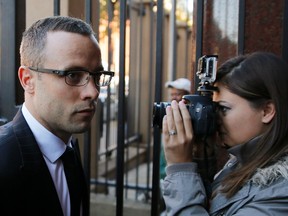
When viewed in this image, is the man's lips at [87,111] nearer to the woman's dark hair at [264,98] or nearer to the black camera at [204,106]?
the black camera at [204,106]

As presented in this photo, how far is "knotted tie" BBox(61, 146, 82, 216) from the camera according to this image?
5.12 ft

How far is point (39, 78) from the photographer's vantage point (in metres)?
1.48

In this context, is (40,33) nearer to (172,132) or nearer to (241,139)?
(172,132)

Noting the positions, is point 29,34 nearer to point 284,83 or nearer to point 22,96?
point 22,96

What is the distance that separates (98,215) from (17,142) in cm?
347

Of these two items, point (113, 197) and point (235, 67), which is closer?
point (235, 67)

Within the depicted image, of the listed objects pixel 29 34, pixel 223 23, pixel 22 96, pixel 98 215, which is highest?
pixel 223 23

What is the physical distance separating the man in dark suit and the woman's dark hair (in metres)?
0.61

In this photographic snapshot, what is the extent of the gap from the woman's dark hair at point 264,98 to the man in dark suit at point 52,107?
0.61 m

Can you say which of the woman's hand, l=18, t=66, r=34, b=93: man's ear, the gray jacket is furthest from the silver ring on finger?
l=18, t=66, r=34, b=93: man's ear

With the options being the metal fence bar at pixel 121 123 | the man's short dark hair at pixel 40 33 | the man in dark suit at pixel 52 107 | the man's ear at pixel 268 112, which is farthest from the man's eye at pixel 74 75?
the man's ear at pixel 268 112

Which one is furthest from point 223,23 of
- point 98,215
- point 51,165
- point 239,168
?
point 98,215

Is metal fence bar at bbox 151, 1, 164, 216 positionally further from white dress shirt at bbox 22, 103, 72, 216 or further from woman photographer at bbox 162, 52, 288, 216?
white dress shirt at bbox 22, 103, 72, 216

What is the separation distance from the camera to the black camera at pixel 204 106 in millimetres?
1547
